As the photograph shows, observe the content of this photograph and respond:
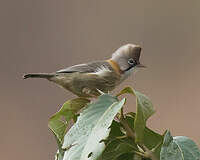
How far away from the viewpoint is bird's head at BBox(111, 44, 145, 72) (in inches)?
56.3

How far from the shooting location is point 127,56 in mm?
1500

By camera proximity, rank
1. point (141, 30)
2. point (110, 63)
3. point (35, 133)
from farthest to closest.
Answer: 1. point (141, 30)
2. point (35, 133)
3. point (110, 63)

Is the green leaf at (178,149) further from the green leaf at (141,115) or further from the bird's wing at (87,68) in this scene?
the bird's wing at (87,68)

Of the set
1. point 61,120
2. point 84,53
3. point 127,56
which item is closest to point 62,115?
point 61,120

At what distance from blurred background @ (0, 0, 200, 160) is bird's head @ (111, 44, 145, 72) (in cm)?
124

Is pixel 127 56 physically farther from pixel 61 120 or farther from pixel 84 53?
pixel 84 53

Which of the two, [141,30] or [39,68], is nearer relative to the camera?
[39,68]

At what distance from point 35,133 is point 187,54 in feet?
3.41

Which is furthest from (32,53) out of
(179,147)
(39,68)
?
(179,147)

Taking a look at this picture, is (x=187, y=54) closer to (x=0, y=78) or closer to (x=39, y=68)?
(x=39, y=68)

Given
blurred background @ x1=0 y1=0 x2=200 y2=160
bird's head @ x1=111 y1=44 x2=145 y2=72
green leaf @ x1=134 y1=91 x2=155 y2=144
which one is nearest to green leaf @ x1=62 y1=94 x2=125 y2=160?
green leaf @ x1=134 y1=91 x2=155 y2=144

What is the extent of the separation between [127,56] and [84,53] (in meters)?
1.71

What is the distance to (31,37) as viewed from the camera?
3320mm

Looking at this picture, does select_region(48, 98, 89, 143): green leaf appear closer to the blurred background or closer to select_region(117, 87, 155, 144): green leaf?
select_region(117, 87, 155, 144): green leaf
